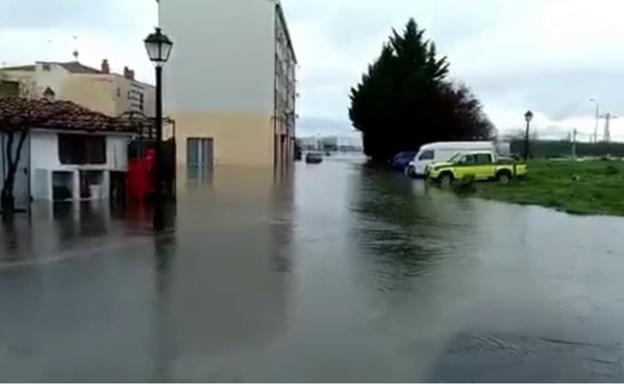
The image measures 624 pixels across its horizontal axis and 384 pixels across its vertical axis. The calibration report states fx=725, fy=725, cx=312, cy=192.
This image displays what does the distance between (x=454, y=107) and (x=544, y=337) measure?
49.9 m

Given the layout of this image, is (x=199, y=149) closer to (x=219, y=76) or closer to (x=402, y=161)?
(x=219, y=76)

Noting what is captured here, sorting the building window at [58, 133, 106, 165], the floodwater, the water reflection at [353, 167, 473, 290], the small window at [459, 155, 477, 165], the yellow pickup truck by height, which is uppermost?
the building window at [58, 133, 106, 165]

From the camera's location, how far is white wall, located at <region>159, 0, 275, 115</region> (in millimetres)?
55750

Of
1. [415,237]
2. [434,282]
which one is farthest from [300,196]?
[434,282]

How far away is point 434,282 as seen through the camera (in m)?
8.77

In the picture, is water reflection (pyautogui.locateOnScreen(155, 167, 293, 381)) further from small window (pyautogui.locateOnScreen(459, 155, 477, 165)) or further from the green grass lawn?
small window (pyautogui.locateOnScreen(459, 155, 477, 165))

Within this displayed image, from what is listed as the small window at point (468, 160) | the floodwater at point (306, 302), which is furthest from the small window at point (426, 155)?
the floodwater at point (306, 302)

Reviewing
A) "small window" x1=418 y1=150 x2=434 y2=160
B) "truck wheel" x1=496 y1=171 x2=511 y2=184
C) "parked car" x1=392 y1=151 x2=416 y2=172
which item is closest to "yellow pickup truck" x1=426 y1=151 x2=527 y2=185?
"truck wheel" x1=496 y1=171 x2=511 y2=184

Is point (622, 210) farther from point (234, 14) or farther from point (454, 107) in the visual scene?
point (234, 14)

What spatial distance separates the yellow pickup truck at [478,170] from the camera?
33.4 meters

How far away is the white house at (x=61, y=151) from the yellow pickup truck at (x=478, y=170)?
1697 centimetres

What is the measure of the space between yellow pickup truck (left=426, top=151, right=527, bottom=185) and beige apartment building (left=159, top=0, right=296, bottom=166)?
77.8 feet

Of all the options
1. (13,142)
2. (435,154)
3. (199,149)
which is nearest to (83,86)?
(199,149)

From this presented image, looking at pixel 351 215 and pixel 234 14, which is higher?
pixel 234 14
